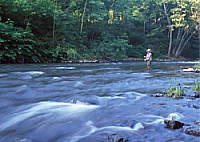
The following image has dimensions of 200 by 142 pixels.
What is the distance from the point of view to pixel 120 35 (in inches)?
1315

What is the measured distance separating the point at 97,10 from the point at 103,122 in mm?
29004

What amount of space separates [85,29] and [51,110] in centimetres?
2699

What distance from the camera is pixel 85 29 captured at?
3028 centimetres

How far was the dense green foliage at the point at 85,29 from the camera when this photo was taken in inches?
737

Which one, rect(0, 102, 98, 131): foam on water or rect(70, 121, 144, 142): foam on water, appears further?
rect(0, 102, 98, 131): foam on water

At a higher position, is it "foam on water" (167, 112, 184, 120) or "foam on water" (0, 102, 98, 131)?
"foam on water" (167, 112, 184, 120)

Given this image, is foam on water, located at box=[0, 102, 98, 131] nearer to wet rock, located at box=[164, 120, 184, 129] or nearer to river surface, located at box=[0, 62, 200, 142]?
river surface, located at box=[0, 62, 200, 142]

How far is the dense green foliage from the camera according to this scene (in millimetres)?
18719

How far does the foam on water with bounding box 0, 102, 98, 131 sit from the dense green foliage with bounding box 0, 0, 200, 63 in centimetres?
1347

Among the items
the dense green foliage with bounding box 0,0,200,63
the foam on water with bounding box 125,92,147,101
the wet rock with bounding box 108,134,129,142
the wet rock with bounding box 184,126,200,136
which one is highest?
the dense green foliage with bounding box 0,0,200,63

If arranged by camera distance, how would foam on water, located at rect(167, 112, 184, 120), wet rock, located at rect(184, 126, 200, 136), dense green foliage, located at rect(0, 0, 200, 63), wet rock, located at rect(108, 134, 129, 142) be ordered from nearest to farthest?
wet rock, located at rect(108, 134, 129, 142)
wet rock, located at rect(184, 126, 200, 136)
foam on water, located at rect(167, 112, 184, 120)
dense green foliage, located at rect(0, 0, 200, 63)

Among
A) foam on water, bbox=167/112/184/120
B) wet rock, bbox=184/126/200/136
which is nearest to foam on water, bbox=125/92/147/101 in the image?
foam on water, bbox=167/112/184/120

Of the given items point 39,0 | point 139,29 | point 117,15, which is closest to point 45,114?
point 39,0

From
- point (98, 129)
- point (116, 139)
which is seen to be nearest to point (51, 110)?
point (98, 129)
